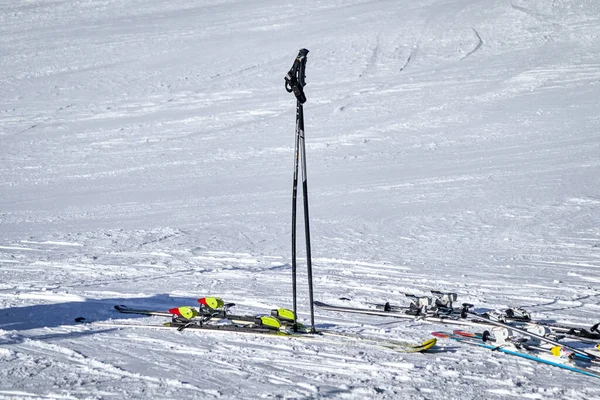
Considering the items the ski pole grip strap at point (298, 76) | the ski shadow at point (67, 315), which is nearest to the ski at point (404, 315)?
the ski shadow at point (67, 315)

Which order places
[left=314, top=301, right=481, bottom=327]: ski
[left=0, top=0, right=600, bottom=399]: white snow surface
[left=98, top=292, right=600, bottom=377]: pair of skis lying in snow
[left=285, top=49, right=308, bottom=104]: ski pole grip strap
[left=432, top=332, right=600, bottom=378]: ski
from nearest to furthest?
[left=432, top=332, right=600, bottom=378]: ski < [left=0, top=0, right=600, bottom=399]: white snow surface < [left=98, top=292, right=600, bottom=377]: pair of skis lying in snow < [left=285, top=49, right=308, bottom=104]: ski pole grip strap < [left=314, top=301, right=481, bottom=327]: ski

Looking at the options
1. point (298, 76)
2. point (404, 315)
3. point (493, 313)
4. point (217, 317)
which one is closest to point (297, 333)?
point (217, 317)

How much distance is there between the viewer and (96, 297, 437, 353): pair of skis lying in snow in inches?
213

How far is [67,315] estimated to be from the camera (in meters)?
6.08

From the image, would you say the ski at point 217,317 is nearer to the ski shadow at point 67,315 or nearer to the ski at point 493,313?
the ski shadow at point 67,315

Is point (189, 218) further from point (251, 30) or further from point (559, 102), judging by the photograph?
point (251, 30)

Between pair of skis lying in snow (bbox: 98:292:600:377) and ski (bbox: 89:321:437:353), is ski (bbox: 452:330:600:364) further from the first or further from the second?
ski (bbox: 89:321:437:353)

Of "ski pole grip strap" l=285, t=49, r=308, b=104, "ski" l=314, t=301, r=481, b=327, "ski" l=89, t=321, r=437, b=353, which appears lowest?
"ski" l=89, t=321, r=437, b=353

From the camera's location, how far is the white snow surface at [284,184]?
194 inches

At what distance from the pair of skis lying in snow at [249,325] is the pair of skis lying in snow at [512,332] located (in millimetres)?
447

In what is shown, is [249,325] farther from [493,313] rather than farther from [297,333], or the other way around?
[493,313]

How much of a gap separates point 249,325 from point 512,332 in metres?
1.85

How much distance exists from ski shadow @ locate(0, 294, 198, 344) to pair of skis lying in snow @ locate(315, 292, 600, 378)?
55.4 inches

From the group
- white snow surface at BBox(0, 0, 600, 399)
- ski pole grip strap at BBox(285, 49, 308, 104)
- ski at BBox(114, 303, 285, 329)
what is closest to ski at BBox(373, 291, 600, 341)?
white snow surface at BBox(0, 0, 600, 399)
